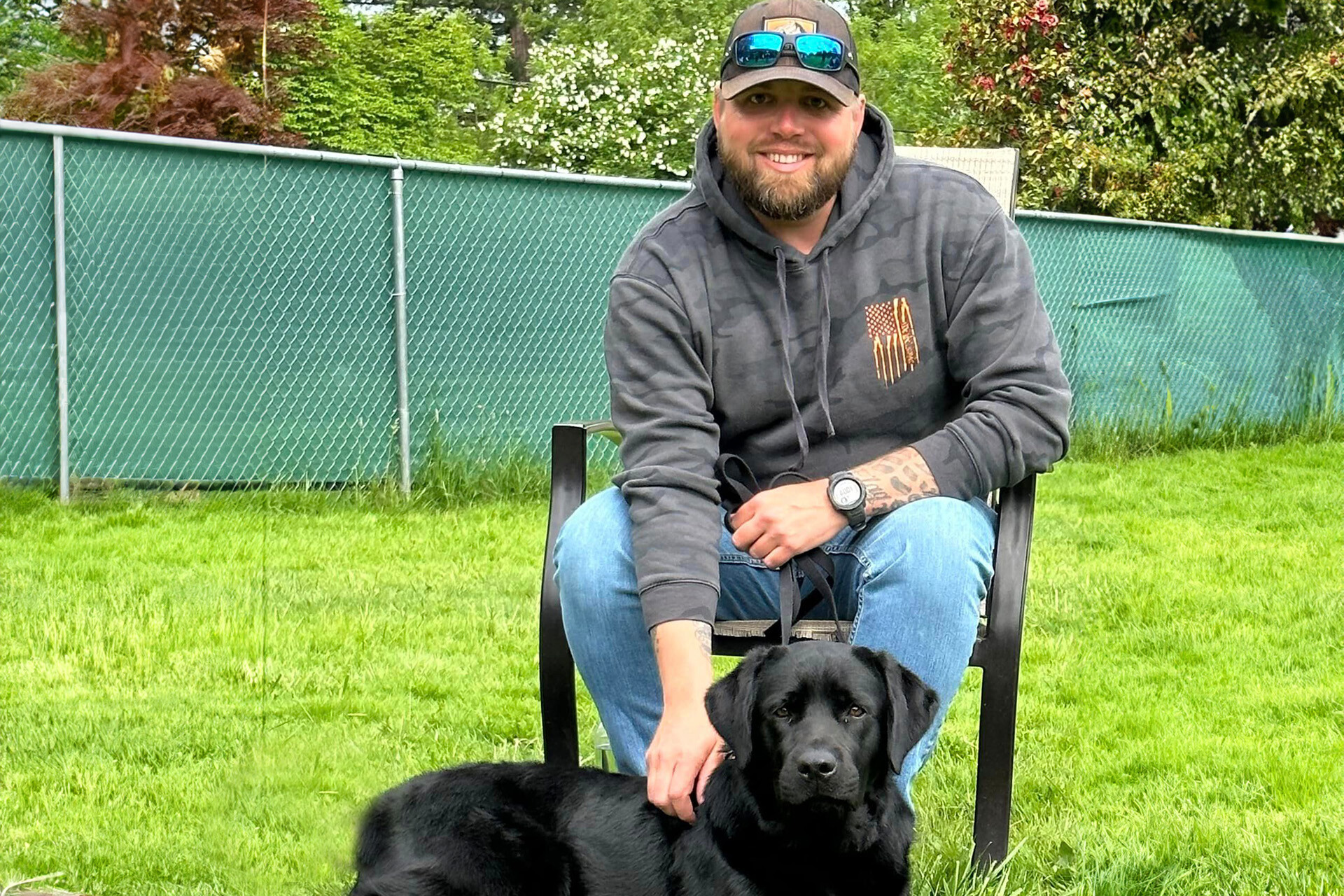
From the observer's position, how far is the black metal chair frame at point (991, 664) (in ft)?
9.31

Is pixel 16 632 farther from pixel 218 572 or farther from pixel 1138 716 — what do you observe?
pixel 1138 716

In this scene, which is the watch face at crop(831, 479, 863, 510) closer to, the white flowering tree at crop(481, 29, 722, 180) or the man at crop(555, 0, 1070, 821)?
the man at crop(555, 0, 1070, 821)

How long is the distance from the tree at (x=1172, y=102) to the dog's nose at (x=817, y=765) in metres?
9.51

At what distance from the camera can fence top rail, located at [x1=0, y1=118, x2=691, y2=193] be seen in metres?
6.74

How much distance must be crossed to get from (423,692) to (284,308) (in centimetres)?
347

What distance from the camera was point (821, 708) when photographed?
8.20 ft

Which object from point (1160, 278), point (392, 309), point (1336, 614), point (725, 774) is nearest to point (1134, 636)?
point (1336, 614)

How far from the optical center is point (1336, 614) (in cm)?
537

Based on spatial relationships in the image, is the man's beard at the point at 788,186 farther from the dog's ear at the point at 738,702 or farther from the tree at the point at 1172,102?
the tree at the point at 1172,102

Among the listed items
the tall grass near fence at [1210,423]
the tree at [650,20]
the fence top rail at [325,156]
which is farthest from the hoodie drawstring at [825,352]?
the tree at [650,20]

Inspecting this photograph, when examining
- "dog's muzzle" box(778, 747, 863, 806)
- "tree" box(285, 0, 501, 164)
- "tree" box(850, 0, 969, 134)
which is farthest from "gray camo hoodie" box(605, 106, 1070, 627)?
"tree" box(850, 0, 969, 134)

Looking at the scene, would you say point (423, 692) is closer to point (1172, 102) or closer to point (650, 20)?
point (1172, 102)

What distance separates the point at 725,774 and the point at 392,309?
537cm

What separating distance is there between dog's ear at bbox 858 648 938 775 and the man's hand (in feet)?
0.91
